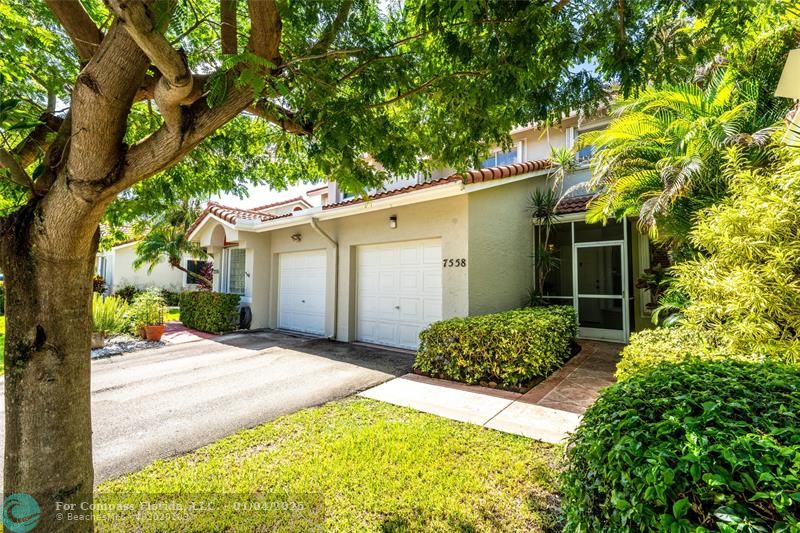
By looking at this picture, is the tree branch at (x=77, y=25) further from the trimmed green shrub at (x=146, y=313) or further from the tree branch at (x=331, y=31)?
the trimmed green shrub at (x=146, y=313)

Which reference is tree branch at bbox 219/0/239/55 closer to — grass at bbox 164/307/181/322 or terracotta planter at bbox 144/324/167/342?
terracotta planter at bbox 144/324/167/342

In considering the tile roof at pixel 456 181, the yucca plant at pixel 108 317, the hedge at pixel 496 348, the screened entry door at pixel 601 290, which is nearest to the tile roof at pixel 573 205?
the tile roof at pixel 456 181

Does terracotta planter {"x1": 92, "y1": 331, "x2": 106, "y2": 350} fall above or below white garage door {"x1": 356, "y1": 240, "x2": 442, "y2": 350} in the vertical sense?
below

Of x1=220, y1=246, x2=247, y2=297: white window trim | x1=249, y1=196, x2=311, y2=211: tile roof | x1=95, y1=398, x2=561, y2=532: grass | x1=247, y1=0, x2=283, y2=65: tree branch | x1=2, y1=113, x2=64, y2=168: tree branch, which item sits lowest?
x1=95, y1=398, x2=561, y2=532: grass

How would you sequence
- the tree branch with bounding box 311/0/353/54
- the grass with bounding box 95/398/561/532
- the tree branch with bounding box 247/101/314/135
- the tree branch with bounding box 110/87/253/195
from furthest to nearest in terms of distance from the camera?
the tree branch with bounding box 311/0/353/54 < the tree branch with bounding box 247/101/314/135 < the grass with bounding box 95/398/561/532 < the tree branch with bounding box 110/87/253/195

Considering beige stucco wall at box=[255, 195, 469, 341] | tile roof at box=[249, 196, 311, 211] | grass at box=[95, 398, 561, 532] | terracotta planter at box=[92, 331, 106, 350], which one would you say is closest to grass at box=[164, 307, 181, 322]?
terracotta planter at box=[92, 331, 106, 350]

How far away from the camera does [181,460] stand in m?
4.25

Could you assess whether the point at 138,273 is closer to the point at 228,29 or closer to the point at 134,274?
the point at 134,274

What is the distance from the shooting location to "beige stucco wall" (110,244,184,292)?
24.2 metres

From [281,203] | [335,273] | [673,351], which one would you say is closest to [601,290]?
[673,351]

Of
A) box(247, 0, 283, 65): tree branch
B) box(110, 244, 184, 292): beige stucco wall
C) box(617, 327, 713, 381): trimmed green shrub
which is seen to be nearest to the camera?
box(247, 0, 283, 65): tree branch

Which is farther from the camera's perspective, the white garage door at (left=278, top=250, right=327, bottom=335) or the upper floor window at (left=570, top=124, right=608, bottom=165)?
the white garage door at (left=278, top=250, right=327, bottom=335)

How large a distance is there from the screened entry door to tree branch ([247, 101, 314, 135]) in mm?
9783

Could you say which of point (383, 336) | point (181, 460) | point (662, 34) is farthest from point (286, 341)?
point (662, 34)
